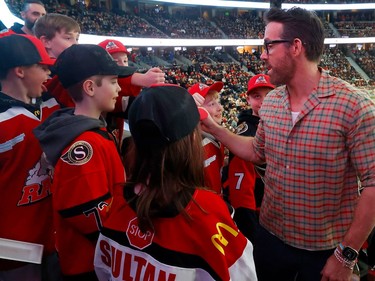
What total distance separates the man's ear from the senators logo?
32 centimetres

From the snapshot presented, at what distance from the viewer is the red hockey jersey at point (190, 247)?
116 cm

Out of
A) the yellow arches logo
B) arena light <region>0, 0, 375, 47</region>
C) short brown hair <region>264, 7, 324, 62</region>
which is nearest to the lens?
the yellow arches logo

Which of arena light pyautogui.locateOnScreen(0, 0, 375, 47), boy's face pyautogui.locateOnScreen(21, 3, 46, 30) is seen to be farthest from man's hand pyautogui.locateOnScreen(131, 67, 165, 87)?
arena light pyautogui.locateOnScreen(0, 0, 375, 47)

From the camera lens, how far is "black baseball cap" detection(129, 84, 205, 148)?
119cm

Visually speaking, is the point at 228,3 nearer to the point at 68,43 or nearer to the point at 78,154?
the point at 68,43

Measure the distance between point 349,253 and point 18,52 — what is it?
1912mm

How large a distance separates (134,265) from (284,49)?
4.09 ft

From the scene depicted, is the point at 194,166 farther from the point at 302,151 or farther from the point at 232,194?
the point at 232,194

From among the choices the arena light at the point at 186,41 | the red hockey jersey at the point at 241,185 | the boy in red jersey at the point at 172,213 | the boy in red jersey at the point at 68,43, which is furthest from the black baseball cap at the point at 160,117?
the arena light at the point at 186,41

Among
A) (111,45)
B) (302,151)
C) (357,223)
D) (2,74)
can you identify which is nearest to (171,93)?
(302,151)

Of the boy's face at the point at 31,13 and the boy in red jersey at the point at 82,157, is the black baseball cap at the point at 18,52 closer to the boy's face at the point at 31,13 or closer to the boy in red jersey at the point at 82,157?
the boy in red jersey at the point at 82,157

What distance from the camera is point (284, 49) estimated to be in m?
1.81

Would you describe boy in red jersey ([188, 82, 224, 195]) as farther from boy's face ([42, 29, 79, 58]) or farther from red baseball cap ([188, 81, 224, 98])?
boy's face ([42, 29, 79, 58])

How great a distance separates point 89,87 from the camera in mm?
1805
